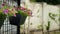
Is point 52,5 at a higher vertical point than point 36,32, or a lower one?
higher

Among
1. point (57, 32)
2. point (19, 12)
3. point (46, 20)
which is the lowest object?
point (57, 32)

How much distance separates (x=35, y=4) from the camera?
4637mm

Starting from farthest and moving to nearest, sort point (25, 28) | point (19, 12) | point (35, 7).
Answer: point (35, 7)
point (25, 28)
point (19, 12)

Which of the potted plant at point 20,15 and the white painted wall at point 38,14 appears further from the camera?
the white painted wall at point 38,14

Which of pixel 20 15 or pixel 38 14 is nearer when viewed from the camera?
pixel 20 15

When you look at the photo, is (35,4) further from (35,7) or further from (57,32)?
(57,32)

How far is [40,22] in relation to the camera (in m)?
4.69

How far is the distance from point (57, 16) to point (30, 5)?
2.99 ft

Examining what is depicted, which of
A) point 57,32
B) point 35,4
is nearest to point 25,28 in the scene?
point 35,4

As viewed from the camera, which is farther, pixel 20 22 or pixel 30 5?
pixel 30 5

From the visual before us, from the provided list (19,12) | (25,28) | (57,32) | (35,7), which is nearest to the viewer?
(19,12)

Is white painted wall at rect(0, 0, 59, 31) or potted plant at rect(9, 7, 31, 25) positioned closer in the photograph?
potted plant at rect(9, 7, 31, 25)

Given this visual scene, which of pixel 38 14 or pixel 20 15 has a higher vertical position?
pixel 20 15

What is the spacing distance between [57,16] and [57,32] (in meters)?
0.42
